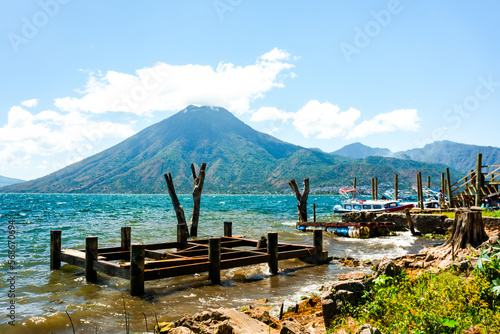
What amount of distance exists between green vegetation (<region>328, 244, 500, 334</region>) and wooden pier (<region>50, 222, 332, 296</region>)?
495cm

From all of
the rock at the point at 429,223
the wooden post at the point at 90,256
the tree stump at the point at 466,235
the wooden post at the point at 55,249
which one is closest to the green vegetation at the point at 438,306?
the tree stump at the point at 466,235

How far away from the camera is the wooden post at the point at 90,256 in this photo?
1011 cm

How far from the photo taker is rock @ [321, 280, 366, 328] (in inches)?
228

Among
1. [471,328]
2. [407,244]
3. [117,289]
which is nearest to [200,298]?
[117,289]

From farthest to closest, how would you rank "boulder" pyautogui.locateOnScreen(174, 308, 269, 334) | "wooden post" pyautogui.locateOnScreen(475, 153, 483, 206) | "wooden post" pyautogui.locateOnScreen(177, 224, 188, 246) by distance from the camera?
1. "wooden post" pyautogui.locateOnScreen(475, 153, 483, 206)
2. "wooden post" pyautogui.locateOnScreen(177, 224, 188, 246)
3. "boulder" pyautogui.locateOnScreen(174, 308, 269, 334)

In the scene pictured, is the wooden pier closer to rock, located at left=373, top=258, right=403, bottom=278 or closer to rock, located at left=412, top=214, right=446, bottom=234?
A: rock, located at left=373, top=258, right=403, bottom=278

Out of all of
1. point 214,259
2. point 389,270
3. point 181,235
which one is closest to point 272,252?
point 214,259

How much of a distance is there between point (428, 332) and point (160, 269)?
6.64 m

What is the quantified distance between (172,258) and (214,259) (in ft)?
6.65

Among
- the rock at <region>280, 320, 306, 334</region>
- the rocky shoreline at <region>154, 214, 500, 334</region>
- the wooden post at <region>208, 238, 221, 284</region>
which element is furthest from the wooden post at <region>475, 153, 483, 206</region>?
the rock at <region>280, 320, 306, 334</region>

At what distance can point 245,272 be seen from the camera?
11953mm

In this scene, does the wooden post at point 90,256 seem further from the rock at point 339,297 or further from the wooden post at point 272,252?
the rock at point 339,297

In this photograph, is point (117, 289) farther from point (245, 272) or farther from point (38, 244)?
point (38, 244)

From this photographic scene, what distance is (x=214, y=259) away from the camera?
395 inches
